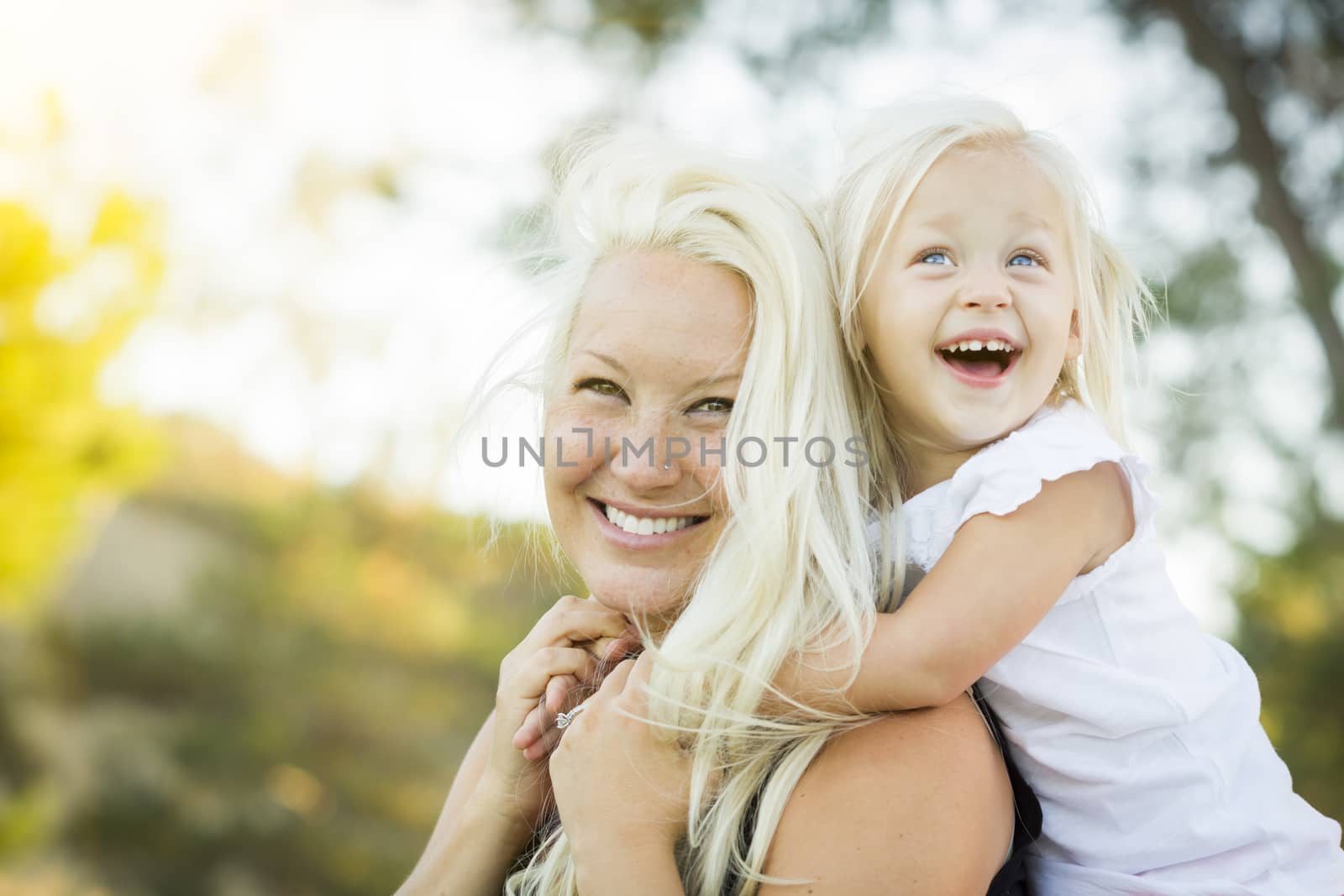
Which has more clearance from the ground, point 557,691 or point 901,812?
point 557,691

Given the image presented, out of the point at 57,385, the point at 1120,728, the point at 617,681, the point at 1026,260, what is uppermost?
the point at 57,385

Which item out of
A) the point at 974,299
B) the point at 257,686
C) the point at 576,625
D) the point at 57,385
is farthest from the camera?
the point at 257,686

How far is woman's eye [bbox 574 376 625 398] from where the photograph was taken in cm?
165

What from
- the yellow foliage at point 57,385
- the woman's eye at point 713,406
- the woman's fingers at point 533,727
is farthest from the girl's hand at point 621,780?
the yellow foliage at point 57,385

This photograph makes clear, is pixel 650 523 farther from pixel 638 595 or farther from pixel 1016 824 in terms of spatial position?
pixel 1016 824

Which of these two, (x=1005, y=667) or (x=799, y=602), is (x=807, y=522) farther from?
(x=1005, y=667)

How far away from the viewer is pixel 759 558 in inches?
59.8

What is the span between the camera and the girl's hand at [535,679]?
1773 millimetres

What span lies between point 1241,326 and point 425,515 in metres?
8.20

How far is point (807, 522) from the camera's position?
1.55 meters

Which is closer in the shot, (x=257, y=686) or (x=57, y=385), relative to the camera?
(x=57, y=385)

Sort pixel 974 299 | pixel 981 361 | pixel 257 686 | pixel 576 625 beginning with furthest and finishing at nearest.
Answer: pixel 257 686
pixel 576 625
pixel 981 361
pixel 974 299

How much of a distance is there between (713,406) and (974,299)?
15.4 inches

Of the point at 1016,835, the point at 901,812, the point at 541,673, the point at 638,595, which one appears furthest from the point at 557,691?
the point at 1016,835
